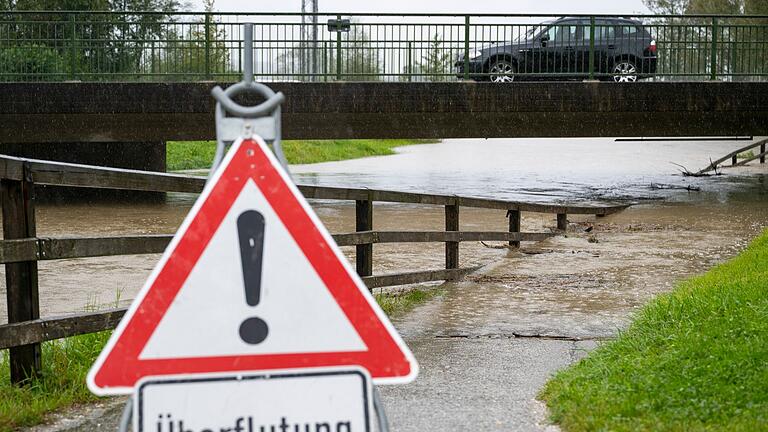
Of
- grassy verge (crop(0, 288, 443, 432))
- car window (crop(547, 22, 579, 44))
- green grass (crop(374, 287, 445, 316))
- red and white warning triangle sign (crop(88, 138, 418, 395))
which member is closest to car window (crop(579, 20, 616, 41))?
car window (crop(547, 22, 579, 44))

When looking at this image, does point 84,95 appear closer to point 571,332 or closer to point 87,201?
point 87,201

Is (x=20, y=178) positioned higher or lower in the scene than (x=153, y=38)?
lower

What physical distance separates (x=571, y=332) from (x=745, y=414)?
319 centimetres

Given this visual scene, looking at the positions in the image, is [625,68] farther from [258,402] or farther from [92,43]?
[258,402]

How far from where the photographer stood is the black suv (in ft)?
78.1

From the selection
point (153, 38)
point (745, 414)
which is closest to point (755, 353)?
point (745, 414)

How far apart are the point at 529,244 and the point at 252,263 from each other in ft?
43.6

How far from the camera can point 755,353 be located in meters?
5.53

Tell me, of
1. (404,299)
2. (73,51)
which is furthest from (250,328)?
(73,51)

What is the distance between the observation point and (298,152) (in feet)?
143

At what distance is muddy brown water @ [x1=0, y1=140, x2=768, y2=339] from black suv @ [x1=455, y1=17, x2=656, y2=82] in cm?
296

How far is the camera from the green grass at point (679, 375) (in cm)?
470

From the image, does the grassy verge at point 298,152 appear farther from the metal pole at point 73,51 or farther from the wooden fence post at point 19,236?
the wooden fence post at point 19,236

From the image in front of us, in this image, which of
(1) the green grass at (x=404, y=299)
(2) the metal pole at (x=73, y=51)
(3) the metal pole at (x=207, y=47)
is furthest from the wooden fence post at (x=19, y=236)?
(2) the metal pole at (x=73, y=51)
